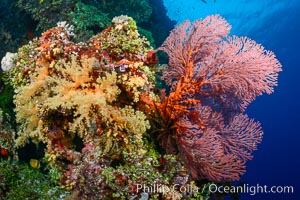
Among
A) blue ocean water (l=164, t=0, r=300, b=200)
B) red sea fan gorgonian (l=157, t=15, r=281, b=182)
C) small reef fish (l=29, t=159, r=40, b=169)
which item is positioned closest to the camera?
red sea fan gorgonian (l=157, t=15, r=281, b=182)

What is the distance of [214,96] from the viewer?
4430 mm

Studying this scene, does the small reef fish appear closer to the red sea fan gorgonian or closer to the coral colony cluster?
the coral colony cluster

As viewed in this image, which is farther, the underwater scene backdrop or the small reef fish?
the small reef fish

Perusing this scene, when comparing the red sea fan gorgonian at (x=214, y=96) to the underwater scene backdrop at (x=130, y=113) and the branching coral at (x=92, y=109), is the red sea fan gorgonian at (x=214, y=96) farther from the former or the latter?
the branching coral at (x=92, y=109)

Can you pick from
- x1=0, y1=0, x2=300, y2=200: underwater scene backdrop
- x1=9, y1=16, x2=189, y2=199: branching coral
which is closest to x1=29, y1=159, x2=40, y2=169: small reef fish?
x1=0, y1=0, x2=300, y2=200: underwater scene backdrop

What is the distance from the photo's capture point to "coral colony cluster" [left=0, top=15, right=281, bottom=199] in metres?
3.38

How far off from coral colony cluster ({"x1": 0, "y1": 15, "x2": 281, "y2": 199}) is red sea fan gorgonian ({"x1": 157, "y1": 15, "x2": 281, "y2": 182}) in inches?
0.7

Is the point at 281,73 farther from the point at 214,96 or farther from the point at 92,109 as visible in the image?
the point at 92,109

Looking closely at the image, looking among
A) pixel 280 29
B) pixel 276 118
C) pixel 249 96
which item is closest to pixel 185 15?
pixel 280 29

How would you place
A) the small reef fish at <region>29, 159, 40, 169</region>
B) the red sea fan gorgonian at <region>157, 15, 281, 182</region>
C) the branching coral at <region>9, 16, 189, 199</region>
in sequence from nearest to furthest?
1. the branching coral at <region>9, 16, 189, 199</region>
2. the red sea fan gorgonian at <region>157, 15, 281, 182</region>
3. the small reef fish at <region>29, 159, 40, 169</region>

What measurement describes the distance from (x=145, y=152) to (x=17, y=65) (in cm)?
247

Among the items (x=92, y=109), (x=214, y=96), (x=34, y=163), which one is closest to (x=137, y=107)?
(x=92, y=109)

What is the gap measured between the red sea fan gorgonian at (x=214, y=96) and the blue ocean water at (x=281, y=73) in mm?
24123

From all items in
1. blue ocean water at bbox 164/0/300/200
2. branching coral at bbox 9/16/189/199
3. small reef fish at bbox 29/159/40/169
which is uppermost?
blue ocean water at bbox 164/0/300/200
